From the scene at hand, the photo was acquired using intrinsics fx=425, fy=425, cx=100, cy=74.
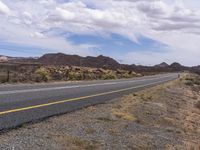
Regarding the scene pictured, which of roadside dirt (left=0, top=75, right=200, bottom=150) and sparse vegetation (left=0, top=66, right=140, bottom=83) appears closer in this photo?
roadside dirt (left=0, top=75, right=200, bottom=150)

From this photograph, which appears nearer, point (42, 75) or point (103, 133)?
point (103, 133)

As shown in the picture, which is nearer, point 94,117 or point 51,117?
point 51,117

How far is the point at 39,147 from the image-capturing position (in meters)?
7.89

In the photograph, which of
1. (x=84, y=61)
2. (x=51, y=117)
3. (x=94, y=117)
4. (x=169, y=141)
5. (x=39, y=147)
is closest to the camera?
(x=39, y=147)

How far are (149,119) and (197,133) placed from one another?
1.83 m

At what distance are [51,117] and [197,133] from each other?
434 centimetres

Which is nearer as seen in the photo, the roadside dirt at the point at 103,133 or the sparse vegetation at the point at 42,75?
the roadside dirt at the point at 103,133

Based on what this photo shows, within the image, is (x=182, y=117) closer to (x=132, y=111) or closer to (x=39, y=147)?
(x=132, y=111)

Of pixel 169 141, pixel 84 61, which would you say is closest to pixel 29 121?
pixel 169 141

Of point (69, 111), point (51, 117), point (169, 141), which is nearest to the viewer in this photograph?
point (169, 141)

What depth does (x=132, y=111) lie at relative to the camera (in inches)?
595

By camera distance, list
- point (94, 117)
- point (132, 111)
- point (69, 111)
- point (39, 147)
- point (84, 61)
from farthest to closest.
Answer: point (84, 61), point (132, 111), point (69, 111), point (94, 117), point (39, 147)

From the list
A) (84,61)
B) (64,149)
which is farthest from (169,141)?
(84,61)

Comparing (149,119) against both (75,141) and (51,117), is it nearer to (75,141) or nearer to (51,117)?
(51,117)
